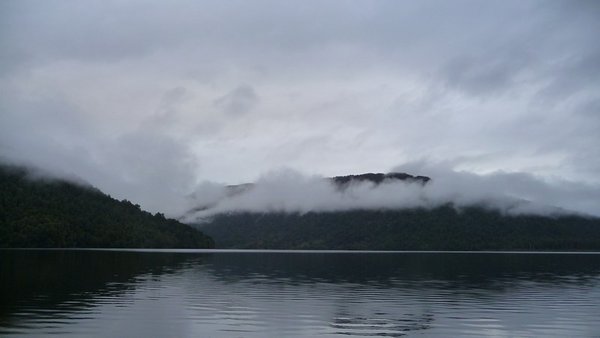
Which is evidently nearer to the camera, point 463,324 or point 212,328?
point 212,328

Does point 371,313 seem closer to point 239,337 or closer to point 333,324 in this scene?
point 333,324

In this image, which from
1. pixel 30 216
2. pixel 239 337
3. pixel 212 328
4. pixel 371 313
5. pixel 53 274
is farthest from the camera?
pixel 30 216

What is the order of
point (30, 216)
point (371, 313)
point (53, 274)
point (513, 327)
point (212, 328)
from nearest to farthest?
point (212, 328) → point (513, 327) → point (371, 313) → point (53, 274) → point (30, 216)

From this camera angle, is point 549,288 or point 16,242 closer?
point 549,288

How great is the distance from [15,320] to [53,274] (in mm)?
39576

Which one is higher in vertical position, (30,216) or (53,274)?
(30,216)

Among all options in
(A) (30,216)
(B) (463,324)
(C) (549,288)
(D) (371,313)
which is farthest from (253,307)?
(A) (30,216)

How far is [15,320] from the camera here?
33.6 meters

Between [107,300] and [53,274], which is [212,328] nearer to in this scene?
[107,300]

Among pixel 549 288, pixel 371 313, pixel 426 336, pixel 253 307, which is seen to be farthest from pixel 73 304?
pixel 549 288

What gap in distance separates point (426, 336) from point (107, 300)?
26009 mm

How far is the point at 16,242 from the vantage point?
181m

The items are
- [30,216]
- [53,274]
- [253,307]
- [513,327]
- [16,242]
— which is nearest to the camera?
[513,327]

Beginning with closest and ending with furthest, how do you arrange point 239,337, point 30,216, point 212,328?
point 239,337 → point 212,328 → point 30,216
